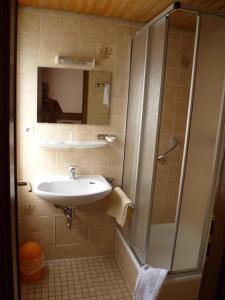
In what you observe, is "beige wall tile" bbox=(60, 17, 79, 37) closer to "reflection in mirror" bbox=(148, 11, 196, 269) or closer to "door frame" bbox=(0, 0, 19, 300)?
"reflection in mirror" bbox=(148, 11, 196, 269)

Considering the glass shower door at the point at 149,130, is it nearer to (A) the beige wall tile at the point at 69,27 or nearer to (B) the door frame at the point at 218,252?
(A) the beige wall tile at the point at 69,27

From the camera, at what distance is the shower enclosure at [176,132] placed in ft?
5.69

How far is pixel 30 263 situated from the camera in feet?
7.43

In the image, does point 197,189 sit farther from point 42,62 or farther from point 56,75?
point 42,62

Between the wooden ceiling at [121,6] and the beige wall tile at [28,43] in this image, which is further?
the beige wall tile at [28,43]

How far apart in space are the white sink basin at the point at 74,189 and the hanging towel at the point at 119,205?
0.13m

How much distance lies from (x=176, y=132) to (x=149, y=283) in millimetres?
1404

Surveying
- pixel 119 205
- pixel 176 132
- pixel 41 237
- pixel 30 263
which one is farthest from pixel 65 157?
pixel 176 132

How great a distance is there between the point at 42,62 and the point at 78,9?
0.53m

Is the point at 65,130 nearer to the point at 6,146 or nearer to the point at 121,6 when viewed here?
the point at 121,6

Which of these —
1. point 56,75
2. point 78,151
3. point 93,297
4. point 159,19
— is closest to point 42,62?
point 56,75

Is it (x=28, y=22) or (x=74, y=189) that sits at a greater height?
(x=28, y=22)

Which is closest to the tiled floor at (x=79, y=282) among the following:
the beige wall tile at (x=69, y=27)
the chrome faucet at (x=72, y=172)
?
the chrome faucet at (x=72, y=172)

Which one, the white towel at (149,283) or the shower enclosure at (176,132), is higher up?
the shower enclosure at (176,132)
